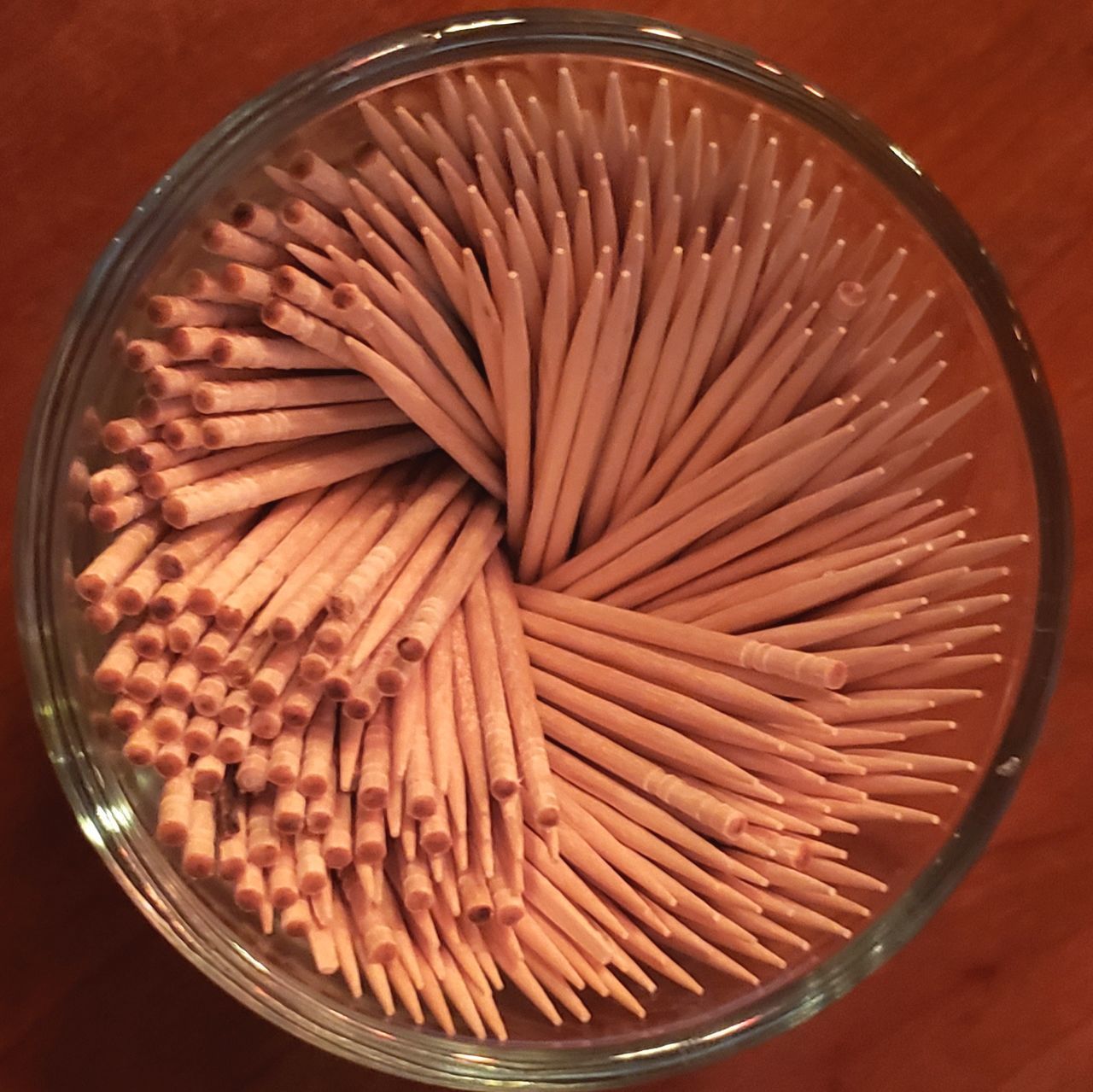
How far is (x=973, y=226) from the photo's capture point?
375 mm

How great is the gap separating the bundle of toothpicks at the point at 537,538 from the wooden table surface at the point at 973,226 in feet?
0.25

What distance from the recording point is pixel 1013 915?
393 millimetres

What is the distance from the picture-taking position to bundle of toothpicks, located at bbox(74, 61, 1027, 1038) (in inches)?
10.6

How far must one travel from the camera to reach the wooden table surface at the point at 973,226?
360mm

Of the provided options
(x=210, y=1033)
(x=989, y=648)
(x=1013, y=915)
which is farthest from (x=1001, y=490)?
(x=210, y=1033)

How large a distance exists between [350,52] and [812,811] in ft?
0.77

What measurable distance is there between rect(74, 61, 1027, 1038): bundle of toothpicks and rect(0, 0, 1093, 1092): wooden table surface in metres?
0.08

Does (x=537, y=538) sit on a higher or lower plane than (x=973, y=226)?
lower

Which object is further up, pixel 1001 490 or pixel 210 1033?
pixel 1001 490

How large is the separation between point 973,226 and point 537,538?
7.2 inches

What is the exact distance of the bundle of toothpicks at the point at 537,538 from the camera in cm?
27

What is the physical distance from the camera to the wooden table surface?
360 millimetres

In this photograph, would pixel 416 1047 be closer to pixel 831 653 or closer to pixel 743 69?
pixel 831 653

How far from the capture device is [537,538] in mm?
328
